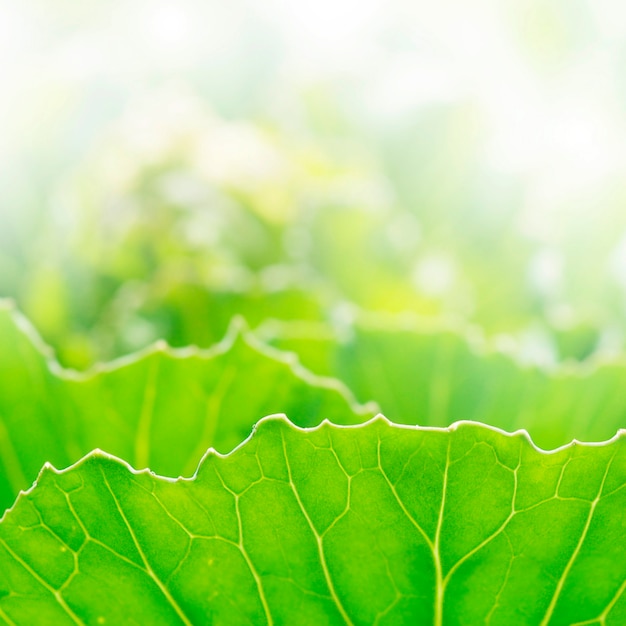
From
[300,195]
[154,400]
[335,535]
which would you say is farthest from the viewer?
[300,195]

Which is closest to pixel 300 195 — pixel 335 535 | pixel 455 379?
pixel 455 379

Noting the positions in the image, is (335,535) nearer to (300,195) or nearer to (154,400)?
(154,400)

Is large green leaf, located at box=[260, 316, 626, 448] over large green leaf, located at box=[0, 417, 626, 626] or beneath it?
beneath

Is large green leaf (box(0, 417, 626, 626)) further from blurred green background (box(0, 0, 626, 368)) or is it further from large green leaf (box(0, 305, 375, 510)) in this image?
blurred green background (box(0, 0, 626, 368))

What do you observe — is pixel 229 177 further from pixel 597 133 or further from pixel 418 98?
pixel 597 133

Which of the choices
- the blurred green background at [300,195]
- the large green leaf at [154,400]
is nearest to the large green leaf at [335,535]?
the large green leaf at [154,400]

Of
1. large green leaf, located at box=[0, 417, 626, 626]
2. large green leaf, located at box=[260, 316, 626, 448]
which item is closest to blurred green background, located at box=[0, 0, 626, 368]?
large green leaf, located at box=[260, 316, 626, 448]
